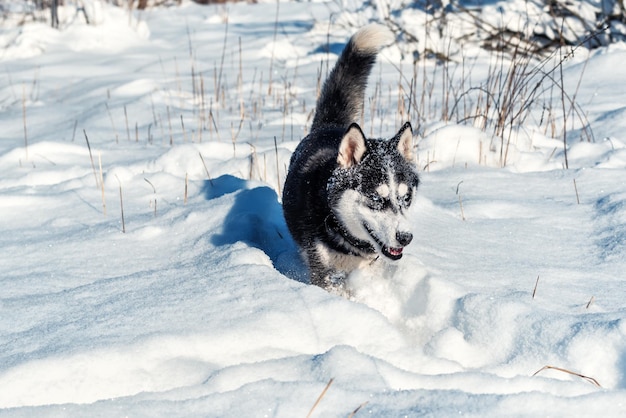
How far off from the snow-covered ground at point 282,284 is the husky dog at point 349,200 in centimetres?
17

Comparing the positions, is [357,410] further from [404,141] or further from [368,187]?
[404,141]

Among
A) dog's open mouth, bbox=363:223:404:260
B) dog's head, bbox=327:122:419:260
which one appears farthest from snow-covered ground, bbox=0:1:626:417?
dog's head, bbox=327:122:419:260

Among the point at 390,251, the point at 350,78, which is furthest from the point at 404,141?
the point at 350,78

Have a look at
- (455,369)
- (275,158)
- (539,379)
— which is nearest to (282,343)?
(455,369)

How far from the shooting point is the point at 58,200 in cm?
421

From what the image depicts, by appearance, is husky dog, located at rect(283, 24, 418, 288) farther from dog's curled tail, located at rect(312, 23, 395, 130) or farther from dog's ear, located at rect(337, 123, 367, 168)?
dog's curled tail, located at rect(312, 23, 395, 130)

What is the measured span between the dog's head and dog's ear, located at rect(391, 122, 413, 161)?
25 mm

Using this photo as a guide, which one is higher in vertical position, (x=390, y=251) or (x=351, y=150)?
(x=351, y=150)

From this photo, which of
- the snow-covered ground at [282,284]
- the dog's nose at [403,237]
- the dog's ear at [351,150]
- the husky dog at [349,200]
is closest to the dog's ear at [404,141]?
the husky dog at [349,200]

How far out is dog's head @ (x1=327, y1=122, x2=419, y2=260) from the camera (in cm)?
313

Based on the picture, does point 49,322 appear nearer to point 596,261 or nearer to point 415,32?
point 596,261

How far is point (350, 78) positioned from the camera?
164 inches

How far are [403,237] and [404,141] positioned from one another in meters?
0.68

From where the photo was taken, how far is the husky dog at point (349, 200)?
3.13 metres
